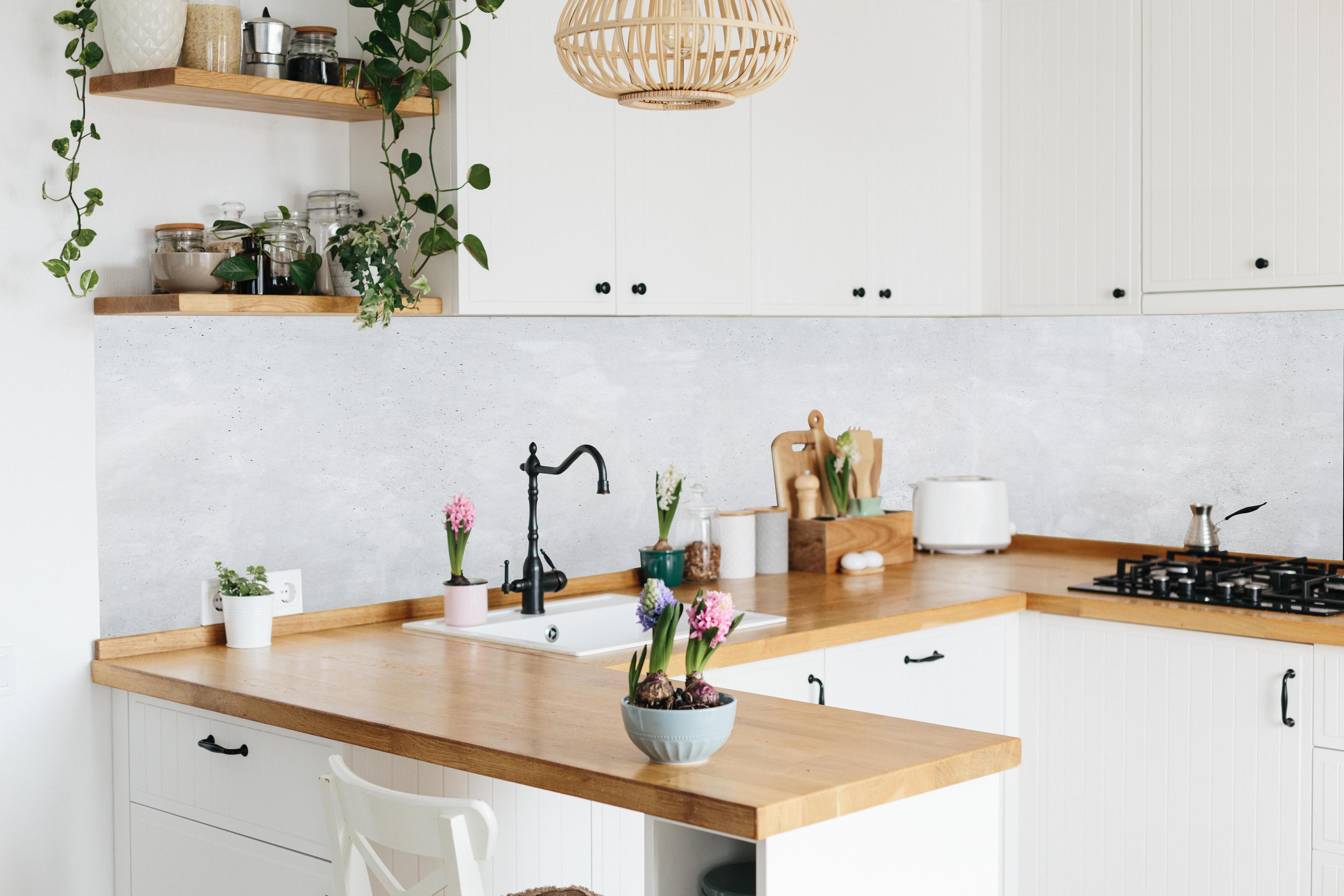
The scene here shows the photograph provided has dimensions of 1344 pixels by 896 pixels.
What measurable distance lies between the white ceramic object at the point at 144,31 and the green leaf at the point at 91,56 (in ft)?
0.09

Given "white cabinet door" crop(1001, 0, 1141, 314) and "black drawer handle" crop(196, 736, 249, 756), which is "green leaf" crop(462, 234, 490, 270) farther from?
"white cabinet door" crop(1001, 0, 1141, 314)

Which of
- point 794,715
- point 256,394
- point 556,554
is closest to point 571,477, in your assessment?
point 556,554

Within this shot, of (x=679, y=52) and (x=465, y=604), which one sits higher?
(x=679, y=52)

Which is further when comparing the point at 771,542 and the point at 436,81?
the point at 771,542

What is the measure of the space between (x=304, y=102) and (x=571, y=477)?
113 cm

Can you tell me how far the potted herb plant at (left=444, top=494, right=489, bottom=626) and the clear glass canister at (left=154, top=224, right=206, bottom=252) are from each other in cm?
72

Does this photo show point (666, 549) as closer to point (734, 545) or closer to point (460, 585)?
point (734, 545)

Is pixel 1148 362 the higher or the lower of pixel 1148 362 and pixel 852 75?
the lower

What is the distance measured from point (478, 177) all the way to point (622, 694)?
1.05m

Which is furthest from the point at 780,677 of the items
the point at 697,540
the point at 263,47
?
the point at 263,47

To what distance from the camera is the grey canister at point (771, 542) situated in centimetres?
363

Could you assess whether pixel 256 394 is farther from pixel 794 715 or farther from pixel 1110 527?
pixel 1110 527

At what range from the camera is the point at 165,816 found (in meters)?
2.49

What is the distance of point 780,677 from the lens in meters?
2.79
